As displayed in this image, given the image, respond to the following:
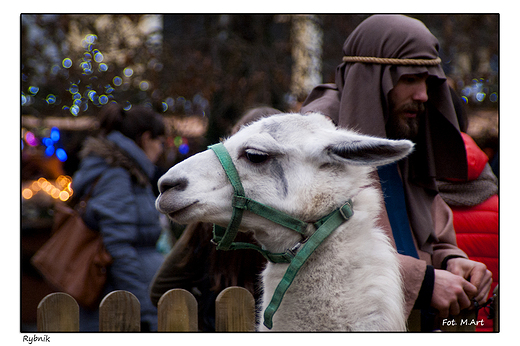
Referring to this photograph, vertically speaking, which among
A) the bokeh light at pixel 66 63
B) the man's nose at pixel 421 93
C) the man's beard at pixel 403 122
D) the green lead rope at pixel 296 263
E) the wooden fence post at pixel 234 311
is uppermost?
the bokeh light at pixel 66 63

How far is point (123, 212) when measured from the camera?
3.65 meters

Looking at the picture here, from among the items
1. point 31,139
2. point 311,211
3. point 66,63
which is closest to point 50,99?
point 66,63

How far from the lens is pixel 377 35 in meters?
2.54

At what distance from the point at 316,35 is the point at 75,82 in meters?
3.93

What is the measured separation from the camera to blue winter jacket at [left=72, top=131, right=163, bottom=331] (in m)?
3.60

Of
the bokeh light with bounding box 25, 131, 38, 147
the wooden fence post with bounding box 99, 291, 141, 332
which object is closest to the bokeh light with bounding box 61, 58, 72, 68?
the bokeh light with bounding box 25, 131, 38, 147

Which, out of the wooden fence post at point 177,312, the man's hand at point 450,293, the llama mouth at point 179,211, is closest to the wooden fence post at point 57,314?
the wooden fence post at point 177,312

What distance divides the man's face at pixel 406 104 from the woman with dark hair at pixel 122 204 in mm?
2157

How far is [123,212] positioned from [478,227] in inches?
108

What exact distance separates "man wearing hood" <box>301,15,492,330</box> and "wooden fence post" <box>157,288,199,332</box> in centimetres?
111

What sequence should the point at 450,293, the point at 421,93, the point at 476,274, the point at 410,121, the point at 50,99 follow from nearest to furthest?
the point at 450,293 < the point at 476,274 < the point at 421,93 < the point at 410,121 < the point at 50,99

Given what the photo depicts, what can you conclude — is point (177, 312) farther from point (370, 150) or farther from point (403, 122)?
point (403, 122)

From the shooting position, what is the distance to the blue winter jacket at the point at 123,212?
3.60 metres

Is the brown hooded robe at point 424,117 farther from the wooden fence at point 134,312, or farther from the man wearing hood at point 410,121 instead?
the wooden fence at point 134,312
